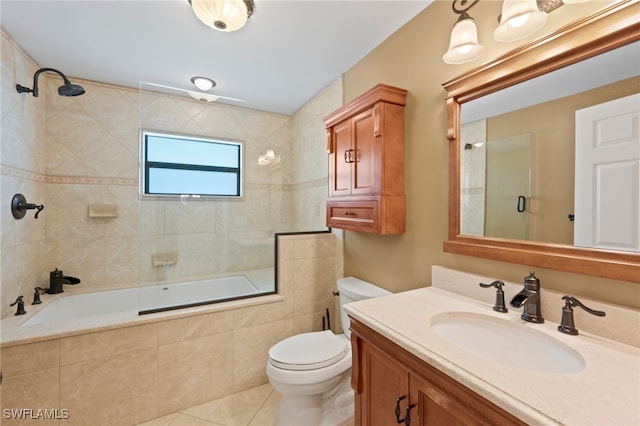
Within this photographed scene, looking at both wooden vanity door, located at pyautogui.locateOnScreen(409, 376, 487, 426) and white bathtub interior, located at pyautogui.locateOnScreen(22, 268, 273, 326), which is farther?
white bathtub interior, located at pyautogui.locateOnScreen(22, 268, 273, 326)

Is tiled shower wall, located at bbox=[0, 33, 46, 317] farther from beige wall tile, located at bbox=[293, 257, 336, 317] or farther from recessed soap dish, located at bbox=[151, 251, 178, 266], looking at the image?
beige wall tile, located at bbox=[293, 257, 336, 317]

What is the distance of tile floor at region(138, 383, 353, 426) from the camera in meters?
1.63

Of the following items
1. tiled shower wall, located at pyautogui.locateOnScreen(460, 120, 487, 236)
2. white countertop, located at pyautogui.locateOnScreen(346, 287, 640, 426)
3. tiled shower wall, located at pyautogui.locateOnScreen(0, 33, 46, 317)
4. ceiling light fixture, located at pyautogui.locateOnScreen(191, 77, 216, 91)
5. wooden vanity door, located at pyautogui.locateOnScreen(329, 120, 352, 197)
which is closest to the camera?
white countertop, located at pyautogui.locateOnScreen(346, 287, 640, 426)

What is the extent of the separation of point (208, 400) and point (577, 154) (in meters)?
2.41

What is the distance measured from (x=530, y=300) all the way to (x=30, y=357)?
2410mm

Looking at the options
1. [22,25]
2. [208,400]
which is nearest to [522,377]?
[208,400]

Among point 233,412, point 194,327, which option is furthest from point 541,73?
point 233,412

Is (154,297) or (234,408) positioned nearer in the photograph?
(234,408)

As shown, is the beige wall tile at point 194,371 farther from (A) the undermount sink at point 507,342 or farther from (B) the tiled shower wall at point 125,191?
(A) the undermount sink at point 507,342

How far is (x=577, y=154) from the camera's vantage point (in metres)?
0.93

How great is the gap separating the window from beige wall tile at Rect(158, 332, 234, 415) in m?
1.23

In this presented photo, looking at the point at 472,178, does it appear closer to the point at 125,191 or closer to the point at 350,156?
the point at 350,156

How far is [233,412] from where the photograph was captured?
5.63ft

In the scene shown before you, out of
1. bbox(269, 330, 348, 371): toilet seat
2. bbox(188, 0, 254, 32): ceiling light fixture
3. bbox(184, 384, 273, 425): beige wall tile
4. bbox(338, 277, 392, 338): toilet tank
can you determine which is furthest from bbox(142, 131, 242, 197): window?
bbox(184, 384, 273, 425): beige wall tile
